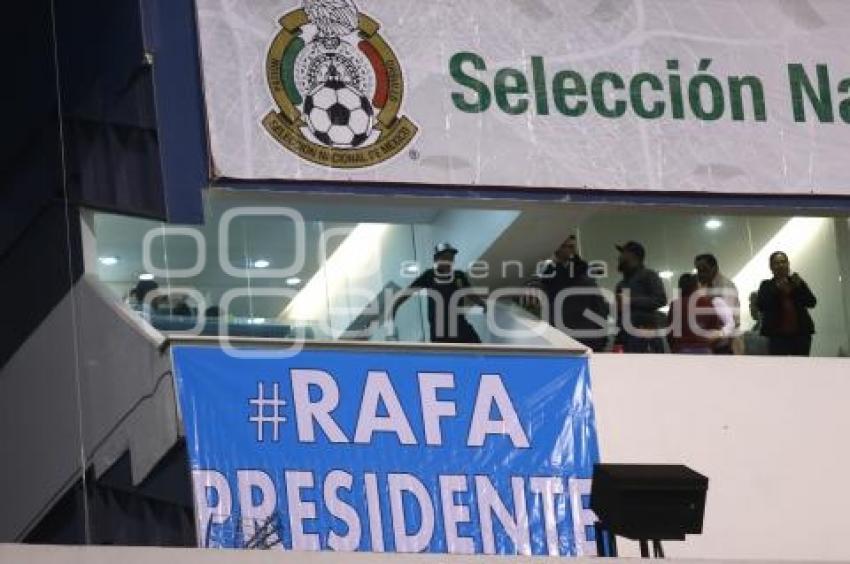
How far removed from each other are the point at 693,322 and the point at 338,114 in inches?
93.4

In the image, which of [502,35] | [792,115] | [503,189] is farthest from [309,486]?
[792,115]

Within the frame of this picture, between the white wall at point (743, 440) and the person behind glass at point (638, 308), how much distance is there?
0.48 meters

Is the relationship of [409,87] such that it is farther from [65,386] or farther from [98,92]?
[65,386]

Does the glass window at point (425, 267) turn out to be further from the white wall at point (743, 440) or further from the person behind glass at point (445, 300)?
the white wall at point (743, 440)

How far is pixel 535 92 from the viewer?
1151cm

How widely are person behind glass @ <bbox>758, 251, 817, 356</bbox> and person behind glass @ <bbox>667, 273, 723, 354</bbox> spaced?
37 centimetres

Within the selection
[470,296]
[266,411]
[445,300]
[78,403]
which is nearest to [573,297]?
[470,296]

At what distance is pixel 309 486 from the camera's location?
1013 centimetres

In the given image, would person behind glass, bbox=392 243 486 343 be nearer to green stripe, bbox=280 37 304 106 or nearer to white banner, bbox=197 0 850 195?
white banner, bbox=197 0 850 195

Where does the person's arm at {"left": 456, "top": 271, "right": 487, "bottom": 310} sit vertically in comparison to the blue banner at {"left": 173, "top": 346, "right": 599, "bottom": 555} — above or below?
above

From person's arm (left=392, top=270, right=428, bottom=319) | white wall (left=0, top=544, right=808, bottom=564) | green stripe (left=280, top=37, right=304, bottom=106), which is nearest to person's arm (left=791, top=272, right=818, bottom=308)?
person's arm (left=392, top=270, right=428, bottom=319)

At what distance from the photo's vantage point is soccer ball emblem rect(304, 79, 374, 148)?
1109cm

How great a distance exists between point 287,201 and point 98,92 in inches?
46.0

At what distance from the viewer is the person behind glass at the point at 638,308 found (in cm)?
1156
